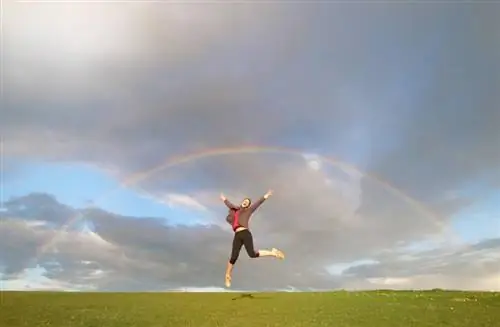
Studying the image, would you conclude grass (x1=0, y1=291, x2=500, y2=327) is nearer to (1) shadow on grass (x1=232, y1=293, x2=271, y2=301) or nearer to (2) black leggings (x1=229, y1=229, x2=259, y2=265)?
(1) shadow on grass (x1=232, y1=293, x2=271, y2=301)

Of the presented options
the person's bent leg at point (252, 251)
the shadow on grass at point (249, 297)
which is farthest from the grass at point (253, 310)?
the person's bent leg at point (252, 251)

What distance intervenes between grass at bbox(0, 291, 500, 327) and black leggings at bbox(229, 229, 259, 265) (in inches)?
90.3

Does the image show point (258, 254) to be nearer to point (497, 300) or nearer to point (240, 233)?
point (240, 233)

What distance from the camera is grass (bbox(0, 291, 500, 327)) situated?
24.0m

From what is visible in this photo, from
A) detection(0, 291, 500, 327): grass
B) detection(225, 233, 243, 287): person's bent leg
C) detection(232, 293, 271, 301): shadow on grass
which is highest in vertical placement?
detection(225, 233, 243, 287): person's bent leg

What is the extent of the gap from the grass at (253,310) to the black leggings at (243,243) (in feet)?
7.52

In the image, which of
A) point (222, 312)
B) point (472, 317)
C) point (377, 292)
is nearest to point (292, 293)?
point (377, 292)

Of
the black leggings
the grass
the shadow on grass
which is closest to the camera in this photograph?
the grass

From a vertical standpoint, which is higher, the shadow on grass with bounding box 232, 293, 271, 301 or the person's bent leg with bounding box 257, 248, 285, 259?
the person's bent leg with bounding box 257, 248, 285, 259

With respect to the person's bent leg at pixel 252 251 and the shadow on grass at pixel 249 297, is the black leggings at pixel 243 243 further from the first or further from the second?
the shadow on grass at pixel 249 297

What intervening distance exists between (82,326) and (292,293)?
48.6 ft

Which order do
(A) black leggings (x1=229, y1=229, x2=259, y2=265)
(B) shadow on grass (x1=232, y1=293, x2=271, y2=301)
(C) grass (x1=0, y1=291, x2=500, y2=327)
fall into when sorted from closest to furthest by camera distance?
(C) grass (x1=0, y1=291, x2=500, y2=327)
(A) black leggings (x1=229, y1=229, x2=259, y2=265)
(B) shadow on grass (x1=232, y1=293, x2=271, y2=301)

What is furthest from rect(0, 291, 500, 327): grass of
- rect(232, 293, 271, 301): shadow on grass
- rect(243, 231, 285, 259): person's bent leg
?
rect(243, 231, 285, 259): person's bent leg

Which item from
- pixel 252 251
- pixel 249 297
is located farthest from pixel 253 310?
pixel 249 297
